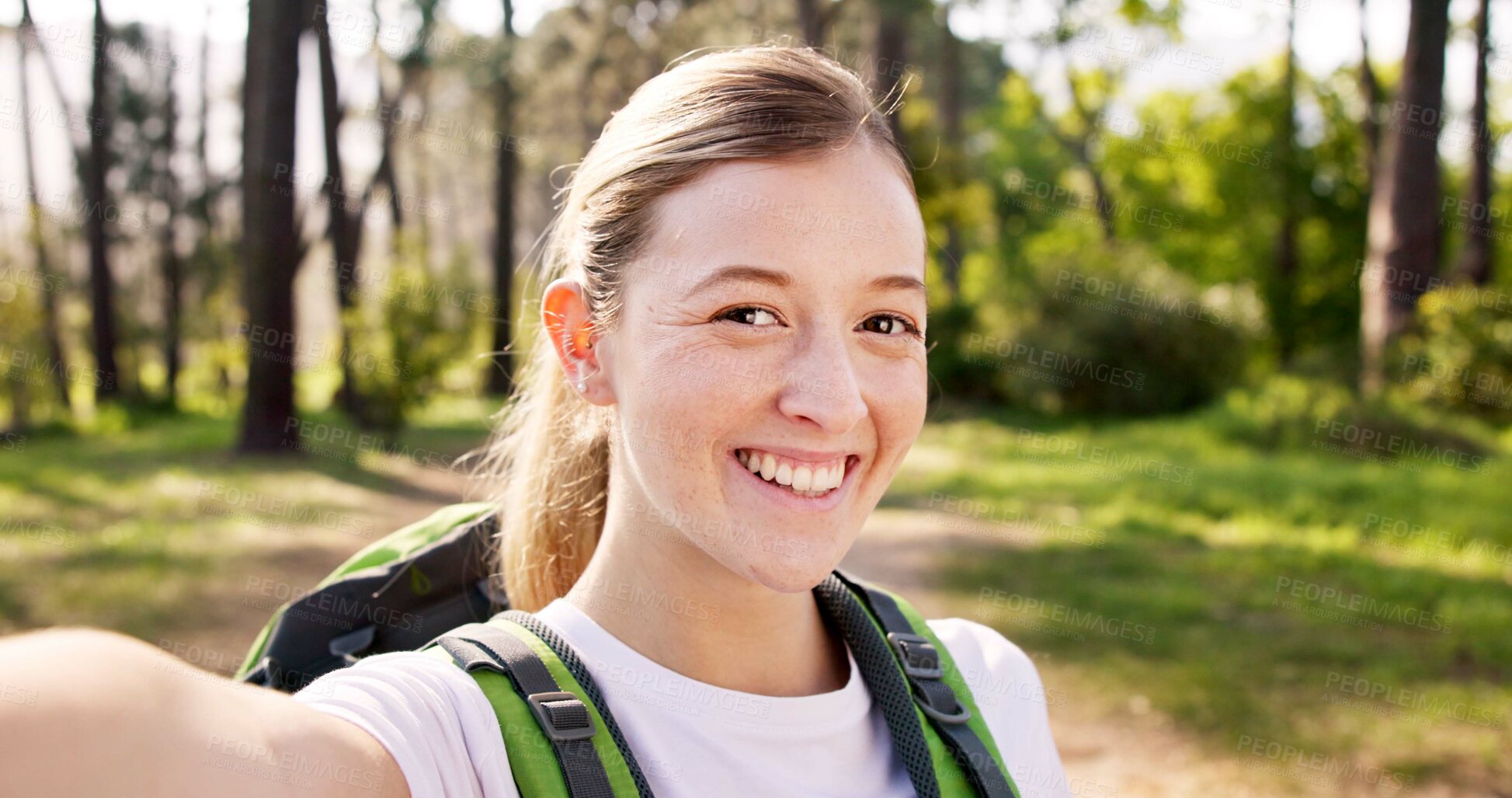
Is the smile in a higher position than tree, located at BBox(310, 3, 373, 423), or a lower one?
higher

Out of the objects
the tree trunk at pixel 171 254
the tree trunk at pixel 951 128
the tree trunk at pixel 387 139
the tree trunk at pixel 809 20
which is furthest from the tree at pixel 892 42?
the tree trunk at pixel 171 254

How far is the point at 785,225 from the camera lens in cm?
153

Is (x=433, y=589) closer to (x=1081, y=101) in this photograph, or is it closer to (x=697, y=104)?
(x=697, y=104)

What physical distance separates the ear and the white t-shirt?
33cm

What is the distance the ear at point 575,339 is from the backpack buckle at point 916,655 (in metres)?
0.61

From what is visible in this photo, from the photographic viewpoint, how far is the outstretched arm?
0.84m

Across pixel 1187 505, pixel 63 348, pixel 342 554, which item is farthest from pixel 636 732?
pixel 63 348

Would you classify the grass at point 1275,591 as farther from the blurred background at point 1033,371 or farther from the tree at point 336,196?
the tree at point 336,196
